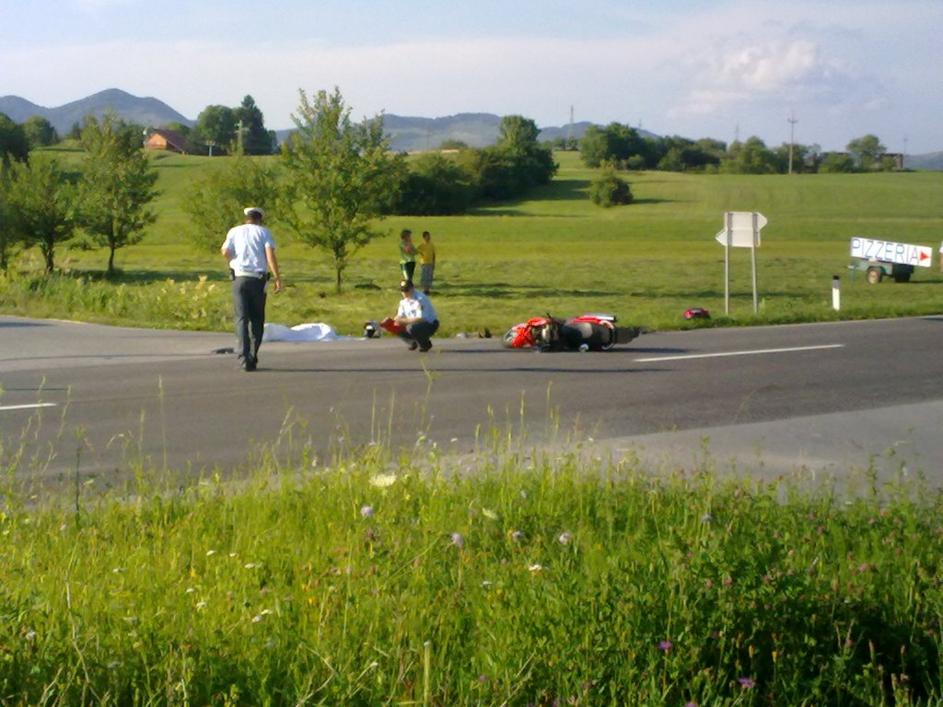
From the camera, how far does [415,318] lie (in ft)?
54.3

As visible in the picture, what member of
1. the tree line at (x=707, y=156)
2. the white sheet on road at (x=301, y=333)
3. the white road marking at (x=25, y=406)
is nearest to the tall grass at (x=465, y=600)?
the white road marking at (x=25, y=406)

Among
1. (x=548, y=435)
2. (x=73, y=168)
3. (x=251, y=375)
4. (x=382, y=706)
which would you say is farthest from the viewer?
(x=73, y=168)

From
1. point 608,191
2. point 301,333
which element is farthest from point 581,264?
point 608,191

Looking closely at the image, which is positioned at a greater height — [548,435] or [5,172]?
[5,172]

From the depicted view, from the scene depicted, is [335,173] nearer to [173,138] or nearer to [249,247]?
[249,247]

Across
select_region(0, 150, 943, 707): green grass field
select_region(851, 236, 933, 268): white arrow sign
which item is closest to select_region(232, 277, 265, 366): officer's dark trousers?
select_region(0, 150, 943, 707): green grass field

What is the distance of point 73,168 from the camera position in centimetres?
4972

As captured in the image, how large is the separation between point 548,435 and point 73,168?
42998mm

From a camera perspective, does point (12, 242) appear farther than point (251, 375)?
Yes

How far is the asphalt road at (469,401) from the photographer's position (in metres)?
9.74

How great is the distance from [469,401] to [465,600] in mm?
7069

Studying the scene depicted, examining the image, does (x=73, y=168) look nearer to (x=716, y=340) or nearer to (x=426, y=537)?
(x=716, y=340)

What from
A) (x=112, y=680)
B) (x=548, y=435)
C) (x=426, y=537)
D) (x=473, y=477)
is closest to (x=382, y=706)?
(x=112, y=680)

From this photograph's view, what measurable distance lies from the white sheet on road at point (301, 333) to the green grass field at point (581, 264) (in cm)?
146
